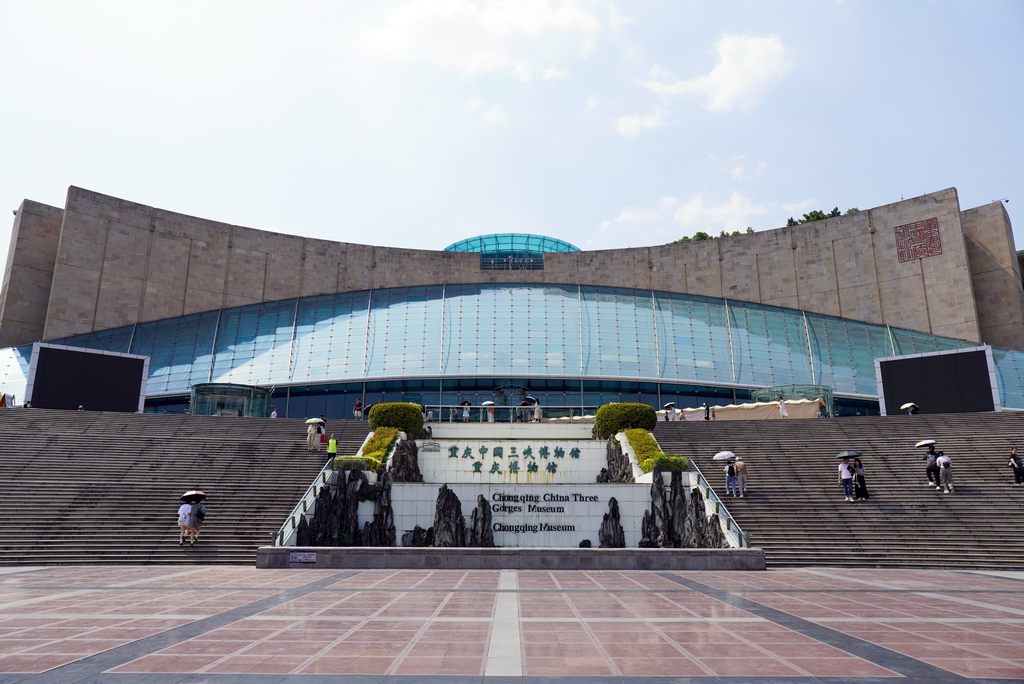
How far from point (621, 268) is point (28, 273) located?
3855 centimetres

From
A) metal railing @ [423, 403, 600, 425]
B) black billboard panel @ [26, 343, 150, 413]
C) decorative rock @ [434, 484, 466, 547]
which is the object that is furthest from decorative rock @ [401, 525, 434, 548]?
black billboard panel @ [26, 343, 150, 413]

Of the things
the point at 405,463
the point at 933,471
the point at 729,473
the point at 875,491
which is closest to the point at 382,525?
the point at 405,463

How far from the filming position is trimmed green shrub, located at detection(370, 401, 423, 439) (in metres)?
23.5

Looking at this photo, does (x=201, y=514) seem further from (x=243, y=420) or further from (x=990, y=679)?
(x=990, y=679)

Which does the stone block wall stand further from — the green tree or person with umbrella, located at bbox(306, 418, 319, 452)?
person with umbrella, located at bbox(306, 418, 319, 452)

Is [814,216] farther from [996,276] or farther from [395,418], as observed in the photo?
[395,418]

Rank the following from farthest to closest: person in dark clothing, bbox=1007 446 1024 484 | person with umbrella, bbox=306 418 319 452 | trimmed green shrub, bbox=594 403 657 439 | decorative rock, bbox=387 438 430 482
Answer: trimmed green shrub, bbox=594 403 657 439
person with umbrella, bbox=306 418 319 452
decorative rock, bbox=387 438 430 482
person in dark clothing, bbox=1007 446 1024 484

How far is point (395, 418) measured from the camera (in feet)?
77.4

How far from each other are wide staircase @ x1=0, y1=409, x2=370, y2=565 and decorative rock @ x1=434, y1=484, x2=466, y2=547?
4129 mm

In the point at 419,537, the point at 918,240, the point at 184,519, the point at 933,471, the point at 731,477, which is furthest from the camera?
the point at 918,240

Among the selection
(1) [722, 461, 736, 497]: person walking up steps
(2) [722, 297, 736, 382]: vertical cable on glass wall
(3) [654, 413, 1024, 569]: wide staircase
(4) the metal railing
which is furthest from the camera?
(2) [722, 297, 736, 382]: vertical cable on glass wall

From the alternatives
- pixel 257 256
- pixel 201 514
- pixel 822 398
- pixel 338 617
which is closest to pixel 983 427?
pixel 822 398

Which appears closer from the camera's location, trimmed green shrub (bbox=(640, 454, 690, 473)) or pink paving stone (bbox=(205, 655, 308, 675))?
pink paving stone (bbox=(205, 655, 308, 675))

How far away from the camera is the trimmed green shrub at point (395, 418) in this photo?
77.3 ft
